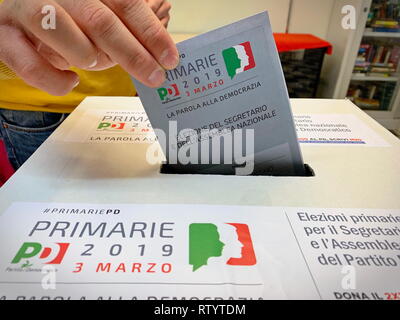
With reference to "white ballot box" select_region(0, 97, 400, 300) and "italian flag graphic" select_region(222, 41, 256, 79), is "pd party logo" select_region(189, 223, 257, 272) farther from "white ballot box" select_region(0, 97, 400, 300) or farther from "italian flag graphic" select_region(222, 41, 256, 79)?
"italian flag graphic" select_region(222, 41, 256, 79)

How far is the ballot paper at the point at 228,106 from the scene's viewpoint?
0.41 metres

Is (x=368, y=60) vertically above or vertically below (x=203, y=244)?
below

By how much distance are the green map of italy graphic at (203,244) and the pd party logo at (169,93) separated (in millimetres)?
191

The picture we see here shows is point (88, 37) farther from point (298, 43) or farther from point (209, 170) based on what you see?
point (298, 43)

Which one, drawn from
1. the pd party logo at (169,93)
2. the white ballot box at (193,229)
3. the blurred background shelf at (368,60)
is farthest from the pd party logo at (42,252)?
the blurred background shelf at (368,60)

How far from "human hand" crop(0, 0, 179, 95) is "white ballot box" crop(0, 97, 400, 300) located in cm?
14

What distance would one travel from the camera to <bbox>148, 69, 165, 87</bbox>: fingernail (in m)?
0.39

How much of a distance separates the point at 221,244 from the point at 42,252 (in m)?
0.18

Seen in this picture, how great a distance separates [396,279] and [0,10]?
55 centimetres

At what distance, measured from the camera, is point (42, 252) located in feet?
0.97

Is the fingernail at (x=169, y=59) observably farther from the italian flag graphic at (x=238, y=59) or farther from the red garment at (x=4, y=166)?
the red garment at (x=4, y=166)

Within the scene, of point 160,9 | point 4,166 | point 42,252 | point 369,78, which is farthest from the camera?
point 369,78

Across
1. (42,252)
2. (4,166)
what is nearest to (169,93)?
(42,252)

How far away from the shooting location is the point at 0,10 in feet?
1.30
